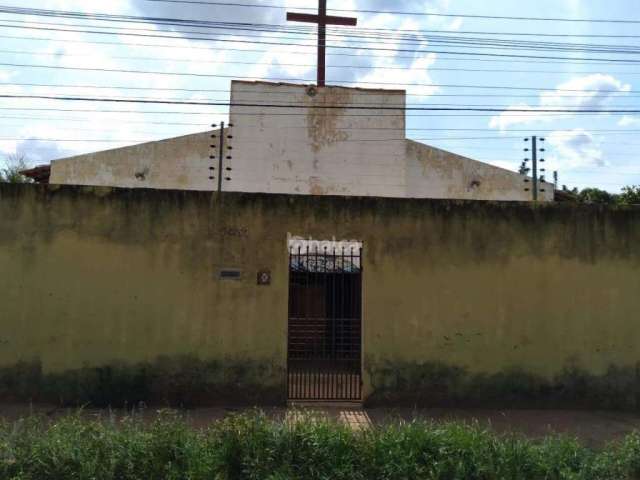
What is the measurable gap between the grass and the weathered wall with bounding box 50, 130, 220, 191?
1358 centimetres

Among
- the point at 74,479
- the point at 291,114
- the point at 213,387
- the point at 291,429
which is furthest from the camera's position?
Answer: the point at 291,114

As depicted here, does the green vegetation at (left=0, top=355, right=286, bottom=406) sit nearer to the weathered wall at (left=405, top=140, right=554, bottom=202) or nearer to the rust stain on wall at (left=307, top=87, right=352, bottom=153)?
the rust stain on wall at (left=307, top=87, right=352, bottom=153)

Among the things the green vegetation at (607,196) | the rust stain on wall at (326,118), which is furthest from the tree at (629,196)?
the rust stain on wall at (326,118)

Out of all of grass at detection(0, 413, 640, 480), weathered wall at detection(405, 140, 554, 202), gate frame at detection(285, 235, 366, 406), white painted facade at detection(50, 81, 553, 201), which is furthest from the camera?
weathered wall at detection(405, 140, 554, 202)

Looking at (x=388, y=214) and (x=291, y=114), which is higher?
(x=291, y=114)

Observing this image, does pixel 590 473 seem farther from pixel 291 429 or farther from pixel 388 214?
→ pixel 388 214

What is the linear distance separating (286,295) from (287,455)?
3060 millimetres

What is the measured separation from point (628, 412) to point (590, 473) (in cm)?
373

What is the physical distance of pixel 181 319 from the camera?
7.48 metres

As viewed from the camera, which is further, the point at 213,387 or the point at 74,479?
the point at 213,387

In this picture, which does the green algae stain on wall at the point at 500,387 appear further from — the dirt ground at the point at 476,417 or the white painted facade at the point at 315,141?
the white painted facade at the point at 315,141

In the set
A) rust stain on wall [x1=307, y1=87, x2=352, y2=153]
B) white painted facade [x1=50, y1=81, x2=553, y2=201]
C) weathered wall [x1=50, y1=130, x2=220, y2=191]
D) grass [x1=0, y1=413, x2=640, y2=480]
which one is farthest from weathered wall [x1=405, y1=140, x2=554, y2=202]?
grass [x1=0, y1=413, x2=640, y2=480]

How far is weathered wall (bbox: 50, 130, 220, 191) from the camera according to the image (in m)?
18.0

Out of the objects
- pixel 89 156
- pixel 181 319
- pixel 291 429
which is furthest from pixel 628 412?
pixel 89 156
